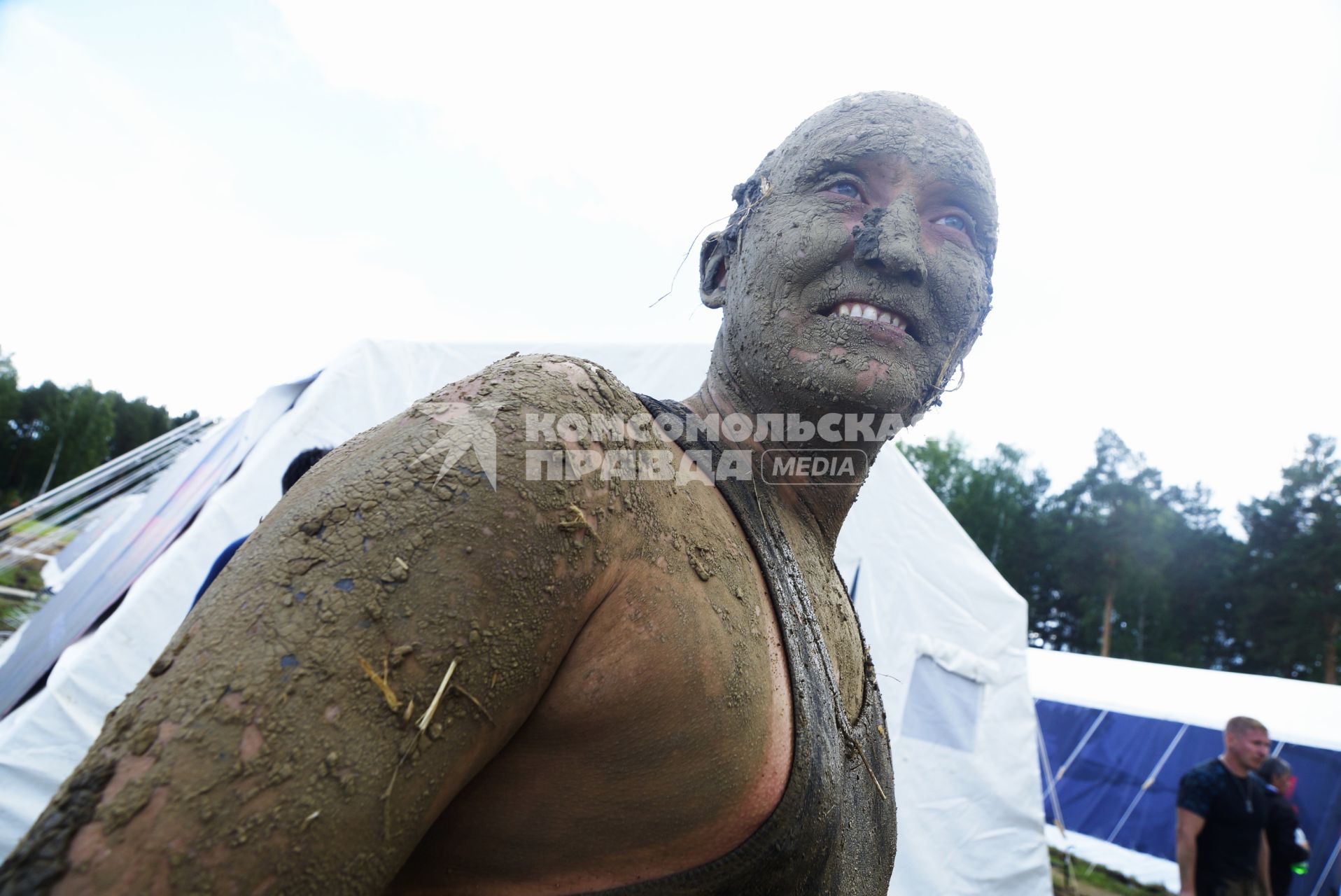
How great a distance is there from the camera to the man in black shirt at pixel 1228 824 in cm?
496

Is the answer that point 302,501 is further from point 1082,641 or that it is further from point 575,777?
point 1082,641

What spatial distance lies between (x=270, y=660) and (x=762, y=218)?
141 cm

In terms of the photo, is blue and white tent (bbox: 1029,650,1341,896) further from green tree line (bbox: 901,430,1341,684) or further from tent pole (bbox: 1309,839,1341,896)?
green tree line (bbox: 901,430,1341,684)

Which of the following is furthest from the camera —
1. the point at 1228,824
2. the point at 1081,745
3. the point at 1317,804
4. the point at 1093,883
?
the point at 1081,745

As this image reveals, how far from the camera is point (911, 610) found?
5883 millimetres

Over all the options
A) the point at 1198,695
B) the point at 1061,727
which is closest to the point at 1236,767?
the point at 1198,695

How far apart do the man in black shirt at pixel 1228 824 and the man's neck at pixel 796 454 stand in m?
5.05

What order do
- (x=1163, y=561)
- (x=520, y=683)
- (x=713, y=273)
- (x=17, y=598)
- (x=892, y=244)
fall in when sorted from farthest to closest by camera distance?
(x=1163, y=561) → (x=17, y=598) → (x=713, y=273) → (x=892, y=244) → (x=520, y=683)

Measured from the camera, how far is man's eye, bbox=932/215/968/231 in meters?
1.69

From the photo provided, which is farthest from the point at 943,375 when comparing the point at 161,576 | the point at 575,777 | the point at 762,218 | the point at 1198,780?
the point at 1198,780

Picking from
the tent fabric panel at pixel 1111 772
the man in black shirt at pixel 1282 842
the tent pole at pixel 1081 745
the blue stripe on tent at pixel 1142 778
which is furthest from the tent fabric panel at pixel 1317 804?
the man in black shirt at pixel 1282 842

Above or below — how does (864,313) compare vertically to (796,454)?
above

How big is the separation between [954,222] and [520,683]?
1475mm

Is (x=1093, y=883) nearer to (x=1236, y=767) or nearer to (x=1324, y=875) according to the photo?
(x=1324, y=875)
